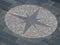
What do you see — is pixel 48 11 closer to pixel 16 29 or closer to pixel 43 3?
pixel 43 3

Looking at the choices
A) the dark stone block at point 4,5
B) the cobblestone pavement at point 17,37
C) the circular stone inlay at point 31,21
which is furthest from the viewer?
the dark stone block at point 4,5

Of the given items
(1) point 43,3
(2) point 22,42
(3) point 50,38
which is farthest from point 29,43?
(1) point 43,3

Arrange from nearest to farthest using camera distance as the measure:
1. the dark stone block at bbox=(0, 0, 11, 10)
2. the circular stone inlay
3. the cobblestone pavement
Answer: the cobblestone pavement → the circular stone inlay → the dark stone block at bbox=(0, 0, 11, 10)

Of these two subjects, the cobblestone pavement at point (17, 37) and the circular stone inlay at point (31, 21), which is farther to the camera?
the circular stone inlay at point (31, 21)

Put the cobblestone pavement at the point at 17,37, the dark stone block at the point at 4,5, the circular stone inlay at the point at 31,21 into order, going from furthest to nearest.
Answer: the dark stone block at the point at 4,5 → the circular stone inlay at the point at 31,21 → the cobblestone pavement at the point at 17,37

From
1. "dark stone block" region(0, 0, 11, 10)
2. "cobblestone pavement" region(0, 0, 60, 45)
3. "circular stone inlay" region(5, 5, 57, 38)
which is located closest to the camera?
"cobblestone pavement" region(0, 0, 60, 45)

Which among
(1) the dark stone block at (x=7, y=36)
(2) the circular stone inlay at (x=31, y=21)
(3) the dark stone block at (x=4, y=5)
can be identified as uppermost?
(3) the dark stone block at (x=4, y=5)

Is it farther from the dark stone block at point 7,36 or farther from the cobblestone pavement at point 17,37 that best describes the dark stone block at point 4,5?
the dark stone block at point 7,36

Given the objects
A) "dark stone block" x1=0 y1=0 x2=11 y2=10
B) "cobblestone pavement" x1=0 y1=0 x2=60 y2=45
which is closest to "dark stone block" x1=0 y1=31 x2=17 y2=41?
"cobblestone pavement" x1=0 y1=0 x2=60 y2=45

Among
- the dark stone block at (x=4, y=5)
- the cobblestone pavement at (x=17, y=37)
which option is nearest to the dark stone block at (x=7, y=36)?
the cobblestone pavement at (x=17, y=37)

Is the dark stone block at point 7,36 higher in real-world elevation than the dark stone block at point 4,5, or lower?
lower

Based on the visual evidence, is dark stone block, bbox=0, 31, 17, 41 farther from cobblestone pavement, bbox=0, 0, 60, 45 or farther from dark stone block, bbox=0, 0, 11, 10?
dark stone block, bbox=0, 0, 11, 10
